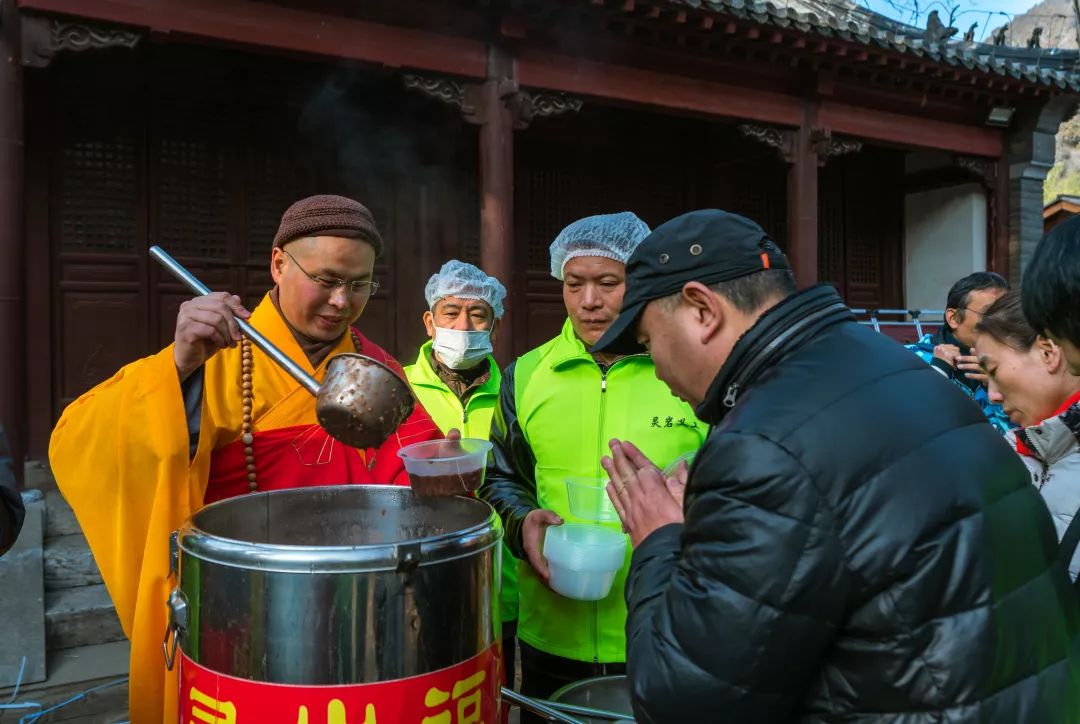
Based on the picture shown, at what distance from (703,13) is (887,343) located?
616 cm

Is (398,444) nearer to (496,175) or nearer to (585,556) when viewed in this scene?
(585,556)

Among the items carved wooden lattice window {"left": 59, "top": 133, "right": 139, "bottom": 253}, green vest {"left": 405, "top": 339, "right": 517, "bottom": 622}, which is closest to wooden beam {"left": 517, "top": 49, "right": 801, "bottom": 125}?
carved wooden lattice window {"left": 59, "top": 133, "right": 139, "bottom": 253}

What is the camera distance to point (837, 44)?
743 cm

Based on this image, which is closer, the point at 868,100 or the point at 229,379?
the point at 229,379

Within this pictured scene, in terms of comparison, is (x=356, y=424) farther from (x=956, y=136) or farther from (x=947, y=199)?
(x=947, y=199)

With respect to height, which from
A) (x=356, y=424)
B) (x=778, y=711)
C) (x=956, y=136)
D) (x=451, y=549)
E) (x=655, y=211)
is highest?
(x=956, y=136)

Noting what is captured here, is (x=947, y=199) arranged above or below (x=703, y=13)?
below

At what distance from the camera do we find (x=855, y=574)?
1.08 meters

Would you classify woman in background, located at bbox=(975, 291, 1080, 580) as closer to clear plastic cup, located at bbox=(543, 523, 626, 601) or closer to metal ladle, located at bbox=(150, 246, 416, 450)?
clear plastic cup, located at bbox=(543, 523, 626, 601)

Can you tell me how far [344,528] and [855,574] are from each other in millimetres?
1179

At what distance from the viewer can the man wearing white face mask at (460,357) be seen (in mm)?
3698

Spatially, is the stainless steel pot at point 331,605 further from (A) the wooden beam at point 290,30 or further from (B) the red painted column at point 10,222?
(A) the wooden beam at point 290,30

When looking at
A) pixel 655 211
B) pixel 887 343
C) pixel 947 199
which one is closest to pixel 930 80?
pixel 947 199

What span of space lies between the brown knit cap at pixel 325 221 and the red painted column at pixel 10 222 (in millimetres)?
3878
